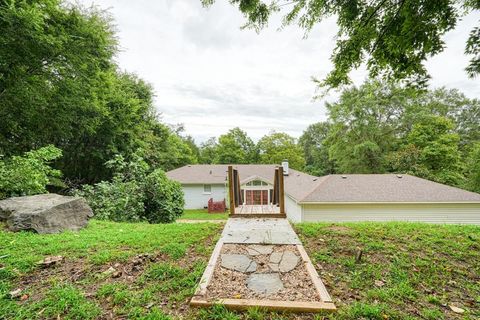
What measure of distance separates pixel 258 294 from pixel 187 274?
0.93 m

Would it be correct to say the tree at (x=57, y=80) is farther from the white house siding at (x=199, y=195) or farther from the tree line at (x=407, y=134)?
the tree line at (x=407, y=134)

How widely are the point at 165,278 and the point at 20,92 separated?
800cm

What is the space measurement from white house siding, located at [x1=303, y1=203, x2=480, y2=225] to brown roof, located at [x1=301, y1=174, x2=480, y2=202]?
14.0 inches

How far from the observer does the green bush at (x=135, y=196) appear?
21.7 feet

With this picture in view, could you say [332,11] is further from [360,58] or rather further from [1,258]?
[1,258]

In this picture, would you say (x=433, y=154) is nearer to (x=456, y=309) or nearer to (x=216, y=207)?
(x=216, y=207)

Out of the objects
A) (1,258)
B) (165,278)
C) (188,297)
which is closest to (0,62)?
(1,258)

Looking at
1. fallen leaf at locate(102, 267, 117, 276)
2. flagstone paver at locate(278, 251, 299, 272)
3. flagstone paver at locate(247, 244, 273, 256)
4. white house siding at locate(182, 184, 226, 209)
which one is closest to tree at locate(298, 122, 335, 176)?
white house siding at locate(182, 184, 226, 209)

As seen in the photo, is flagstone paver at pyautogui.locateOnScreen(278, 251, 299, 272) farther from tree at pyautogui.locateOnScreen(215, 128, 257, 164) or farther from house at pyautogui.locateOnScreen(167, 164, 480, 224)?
tree at pyautogui.locateOnScreen(215, 128, 257, 164)

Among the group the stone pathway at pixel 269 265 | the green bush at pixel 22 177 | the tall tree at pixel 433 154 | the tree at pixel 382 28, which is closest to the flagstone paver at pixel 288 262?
the stone pathway at pixel 269 265

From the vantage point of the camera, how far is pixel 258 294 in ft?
7.22

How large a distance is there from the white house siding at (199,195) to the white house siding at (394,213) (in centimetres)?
1121

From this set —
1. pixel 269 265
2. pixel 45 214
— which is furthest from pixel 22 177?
pixel 269 265

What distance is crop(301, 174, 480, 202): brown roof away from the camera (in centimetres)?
992
